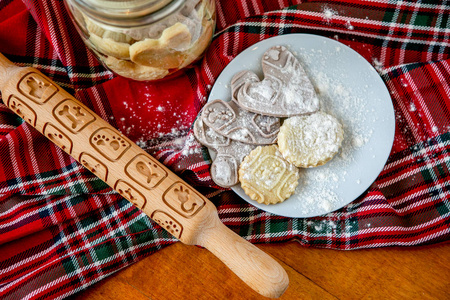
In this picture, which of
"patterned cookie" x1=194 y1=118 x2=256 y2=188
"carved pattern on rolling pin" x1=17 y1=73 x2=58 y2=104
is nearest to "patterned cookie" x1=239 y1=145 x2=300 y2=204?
"patterned cookie" x1=194 y1=118 x2=256 y2=188

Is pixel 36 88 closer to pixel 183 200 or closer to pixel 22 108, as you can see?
pixel 22 108

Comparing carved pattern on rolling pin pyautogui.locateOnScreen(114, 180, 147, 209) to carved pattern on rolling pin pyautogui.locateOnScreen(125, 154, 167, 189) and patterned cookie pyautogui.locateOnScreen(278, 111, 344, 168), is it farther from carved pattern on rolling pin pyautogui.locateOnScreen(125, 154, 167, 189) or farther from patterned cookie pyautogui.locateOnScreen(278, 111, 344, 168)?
patterned cookie pyautogui.locateOnScreen(278, 111, 344, 168)

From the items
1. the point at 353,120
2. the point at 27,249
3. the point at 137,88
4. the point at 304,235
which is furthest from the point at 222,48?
the point at 27,249

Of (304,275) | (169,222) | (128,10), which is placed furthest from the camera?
(304,275)

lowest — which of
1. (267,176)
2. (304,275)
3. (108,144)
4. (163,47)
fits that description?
(304,275)

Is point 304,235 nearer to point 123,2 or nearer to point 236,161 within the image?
point 236,161

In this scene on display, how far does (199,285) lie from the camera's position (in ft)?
2.88

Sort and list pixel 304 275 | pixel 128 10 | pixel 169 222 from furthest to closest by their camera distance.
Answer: pixel 304 275 → pixel 169 222 → pixel 128 10

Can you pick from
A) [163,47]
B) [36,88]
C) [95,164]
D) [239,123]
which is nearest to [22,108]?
[36,88]

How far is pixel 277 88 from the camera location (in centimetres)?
82

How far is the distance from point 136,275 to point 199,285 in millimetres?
126

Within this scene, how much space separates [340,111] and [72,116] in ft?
1.60

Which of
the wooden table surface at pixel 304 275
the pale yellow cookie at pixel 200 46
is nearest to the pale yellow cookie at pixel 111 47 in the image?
the pale yellow cookie at pixel 200 46

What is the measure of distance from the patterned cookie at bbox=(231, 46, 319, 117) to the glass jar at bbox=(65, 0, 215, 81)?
0.36ft
